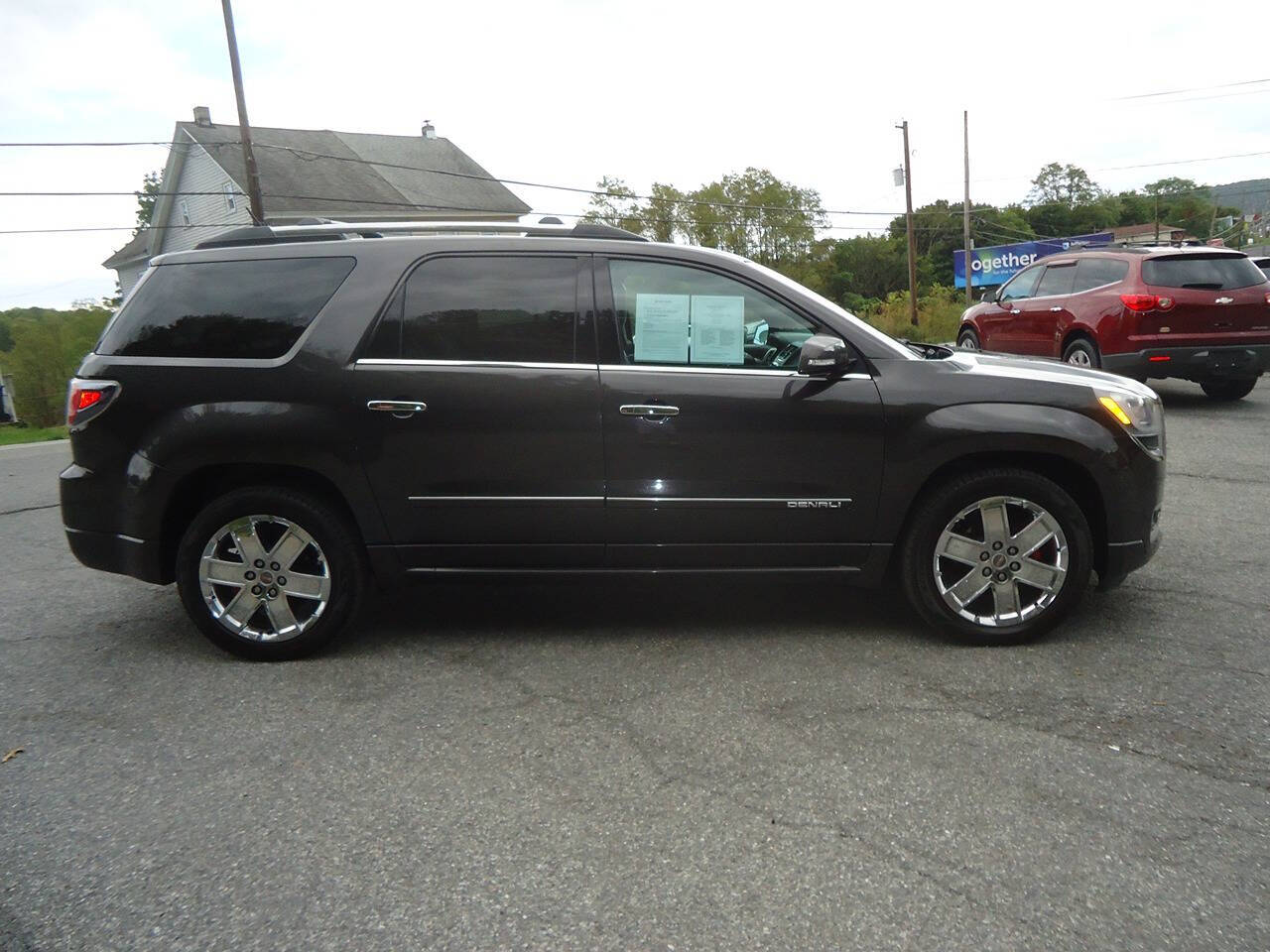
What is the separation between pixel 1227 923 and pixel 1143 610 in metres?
2.51

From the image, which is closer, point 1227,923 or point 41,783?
point 1227,923

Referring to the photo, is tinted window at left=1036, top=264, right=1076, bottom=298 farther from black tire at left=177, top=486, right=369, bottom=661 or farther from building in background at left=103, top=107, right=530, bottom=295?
building in background at left=103, top=107, right=530, bottom=295

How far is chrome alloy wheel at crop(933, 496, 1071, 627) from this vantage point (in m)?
4.18

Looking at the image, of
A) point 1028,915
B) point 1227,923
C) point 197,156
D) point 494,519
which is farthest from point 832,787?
point 197,156

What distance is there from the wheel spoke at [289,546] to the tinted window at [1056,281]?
1006cm

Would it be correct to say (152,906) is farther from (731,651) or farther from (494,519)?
(731,651)

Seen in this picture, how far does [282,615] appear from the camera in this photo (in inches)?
167

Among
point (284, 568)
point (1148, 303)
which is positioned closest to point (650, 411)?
point (284, 568)

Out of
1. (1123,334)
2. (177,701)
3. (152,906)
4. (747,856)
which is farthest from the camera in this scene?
(1123,334)

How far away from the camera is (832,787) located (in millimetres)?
3059

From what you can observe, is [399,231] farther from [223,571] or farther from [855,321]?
[855,321]

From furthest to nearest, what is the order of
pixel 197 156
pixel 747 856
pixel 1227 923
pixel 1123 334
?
pixel 197 156, pixel 1123 334, pixel 747 856, pixel 1227 923

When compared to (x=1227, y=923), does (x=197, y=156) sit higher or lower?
higher

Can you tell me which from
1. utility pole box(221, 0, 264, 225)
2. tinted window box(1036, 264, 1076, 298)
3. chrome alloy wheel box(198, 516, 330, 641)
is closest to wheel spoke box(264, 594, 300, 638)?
chrome alloy wheel box(198, 516, 330, 641)
